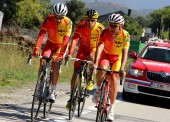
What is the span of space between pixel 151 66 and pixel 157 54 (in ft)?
3.87

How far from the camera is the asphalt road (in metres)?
9.69

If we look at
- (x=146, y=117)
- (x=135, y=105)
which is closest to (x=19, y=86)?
(x=135, y=105)

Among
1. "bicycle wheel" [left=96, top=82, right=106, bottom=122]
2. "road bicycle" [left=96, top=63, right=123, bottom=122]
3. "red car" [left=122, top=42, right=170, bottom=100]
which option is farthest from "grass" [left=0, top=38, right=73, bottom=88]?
"bicycle wheel" [left=96, top=82, right=106, bottom=122]

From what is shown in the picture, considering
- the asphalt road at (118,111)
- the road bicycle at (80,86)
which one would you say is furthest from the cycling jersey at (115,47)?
the asphalt road at (118,111)

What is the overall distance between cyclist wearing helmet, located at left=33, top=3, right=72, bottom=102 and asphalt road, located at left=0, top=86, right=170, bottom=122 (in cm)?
76

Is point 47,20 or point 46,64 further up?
point 47,20

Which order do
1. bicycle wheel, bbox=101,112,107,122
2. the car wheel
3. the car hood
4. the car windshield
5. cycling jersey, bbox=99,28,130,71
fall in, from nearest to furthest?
bicycle wheel, bbox=101,112,107,122
cycling jersey, bbox=99,28,130,71
the car hood
the car wheel
the car windshield

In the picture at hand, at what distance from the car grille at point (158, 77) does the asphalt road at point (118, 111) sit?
0.77 metres

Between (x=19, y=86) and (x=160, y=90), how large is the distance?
3988mm

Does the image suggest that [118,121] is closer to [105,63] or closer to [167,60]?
[105,63]

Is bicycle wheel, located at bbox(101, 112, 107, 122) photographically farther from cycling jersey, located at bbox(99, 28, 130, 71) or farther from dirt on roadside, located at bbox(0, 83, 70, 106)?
dirt on roadside, located at bbox(0, 83, 70, 106)

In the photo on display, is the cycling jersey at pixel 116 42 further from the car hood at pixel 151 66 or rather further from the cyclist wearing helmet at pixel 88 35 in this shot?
the car hood at pixel 151 66

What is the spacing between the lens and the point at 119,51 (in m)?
9.73

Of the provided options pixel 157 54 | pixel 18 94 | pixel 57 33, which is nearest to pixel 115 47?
Answer: pixel 57 33
